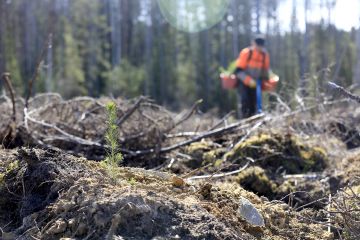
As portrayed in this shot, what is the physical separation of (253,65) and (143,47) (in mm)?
29300

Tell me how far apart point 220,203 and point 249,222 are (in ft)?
0.57

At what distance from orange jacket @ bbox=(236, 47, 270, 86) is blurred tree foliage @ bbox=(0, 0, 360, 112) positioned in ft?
51.1

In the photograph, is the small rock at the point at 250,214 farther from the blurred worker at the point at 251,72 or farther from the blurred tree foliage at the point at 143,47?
the blurred tree foliage at the point at 143,47

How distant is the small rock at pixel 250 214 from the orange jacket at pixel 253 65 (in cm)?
675

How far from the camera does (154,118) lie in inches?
238

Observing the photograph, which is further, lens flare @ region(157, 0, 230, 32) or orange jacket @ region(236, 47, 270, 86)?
lens flare @ region(157, 0, 230, 32)

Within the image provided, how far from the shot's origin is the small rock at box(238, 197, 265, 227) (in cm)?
281

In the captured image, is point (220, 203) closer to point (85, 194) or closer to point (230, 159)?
point (85, 194)

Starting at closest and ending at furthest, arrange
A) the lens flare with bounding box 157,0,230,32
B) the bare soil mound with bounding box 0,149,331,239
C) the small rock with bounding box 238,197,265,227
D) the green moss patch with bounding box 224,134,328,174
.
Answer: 1. the bare soil mound with bounding box 0,149,331,239
2. the small rock with bounding box 238,197,265,227
3. the green moss patch with bounding box 224,134,328,174
4. the lens flare with bounding box 157,0,230,32

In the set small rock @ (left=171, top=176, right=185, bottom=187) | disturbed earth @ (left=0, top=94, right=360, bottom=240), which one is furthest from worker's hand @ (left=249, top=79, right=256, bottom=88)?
small rock @ (left=171, top=176, right=185, bottom=187)

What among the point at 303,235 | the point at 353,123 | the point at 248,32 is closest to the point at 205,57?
the point at 248,32

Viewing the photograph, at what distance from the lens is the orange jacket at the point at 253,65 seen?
31.6 ft

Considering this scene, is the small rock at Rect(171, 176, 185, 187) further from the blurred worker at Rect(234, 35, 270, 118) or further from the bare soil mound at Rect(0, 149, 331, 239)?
the blurred worker at Rect(234, 35, 270, 118)

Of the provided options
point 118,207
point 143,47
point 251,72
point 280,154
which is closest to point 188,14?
point 143,47
